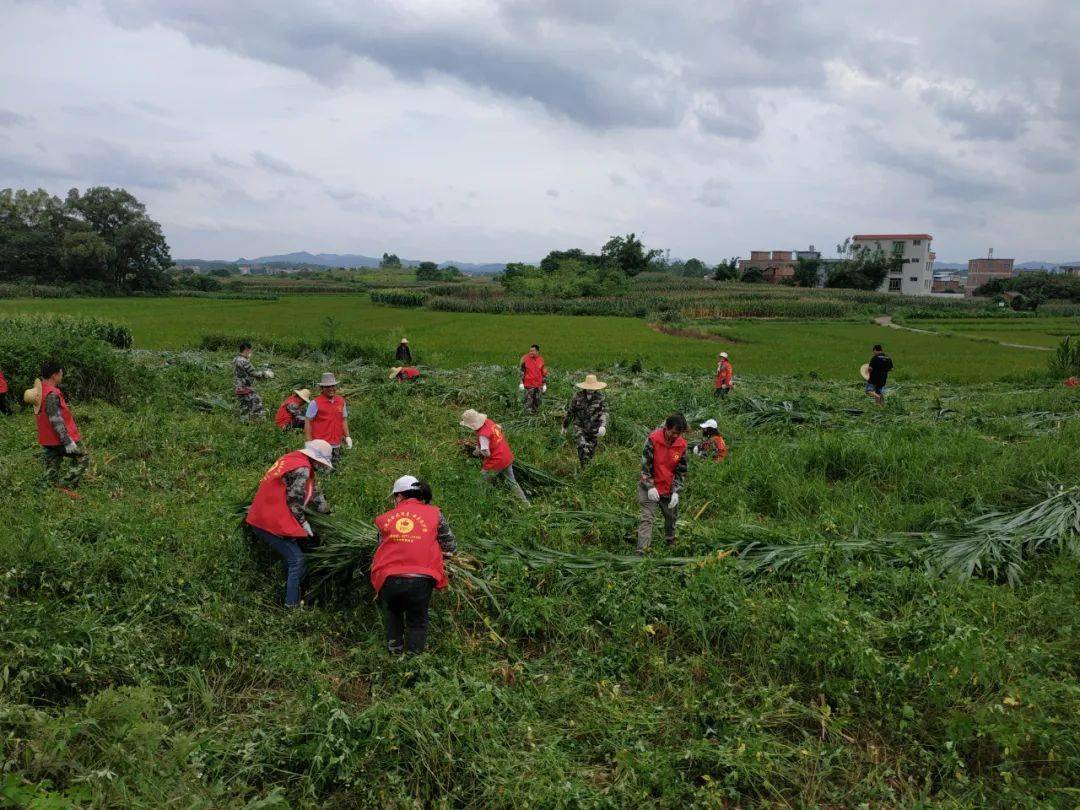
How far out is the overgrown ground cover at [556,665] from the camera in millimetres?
3301

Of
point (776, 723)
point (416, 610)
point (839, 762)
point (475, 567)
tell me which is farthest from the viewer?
point (475, 567)

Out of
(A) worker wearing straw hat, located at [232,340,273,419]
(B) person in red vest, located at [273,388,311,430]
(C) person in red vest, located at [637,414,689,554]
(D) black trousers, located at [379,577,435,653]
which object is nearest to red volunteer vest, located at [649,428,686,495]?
(C) person in red vest, located at [637,414,689,554]

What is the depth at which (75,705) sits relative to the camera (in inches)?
145

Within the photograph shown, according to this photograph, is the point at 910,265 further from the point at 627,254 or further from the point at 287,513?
the point at 287,513

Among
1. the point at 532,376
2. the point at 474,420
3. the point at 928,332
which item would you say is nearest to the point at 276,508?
the point at 474,420

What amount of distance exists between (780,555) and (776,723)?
1.88m

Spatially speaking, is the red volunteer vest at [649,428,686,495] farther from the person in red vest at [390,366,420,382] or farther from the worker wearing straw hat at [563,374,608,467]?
the person in red vest at [390,366,420,382]

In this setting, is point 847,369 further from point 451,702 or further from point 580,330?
point 451,702

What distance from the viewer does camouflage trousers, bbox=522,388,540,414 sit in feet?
37.4

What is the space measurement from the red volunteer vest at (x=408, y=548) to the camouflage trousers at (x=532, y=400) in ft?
23.5

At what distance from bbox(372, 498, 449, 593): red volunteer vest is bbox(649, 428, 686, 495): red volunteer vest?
94.1 inches

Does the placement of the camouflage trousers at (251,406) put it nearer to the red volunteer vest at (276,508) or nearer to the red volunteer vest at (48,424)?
the red volunteer vest at (48,424)

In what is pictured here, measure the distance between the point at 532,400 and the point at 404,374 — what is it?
3832 mm

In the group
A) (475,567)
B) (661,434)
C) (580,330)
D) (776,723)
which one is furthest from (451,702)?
(580,330)
